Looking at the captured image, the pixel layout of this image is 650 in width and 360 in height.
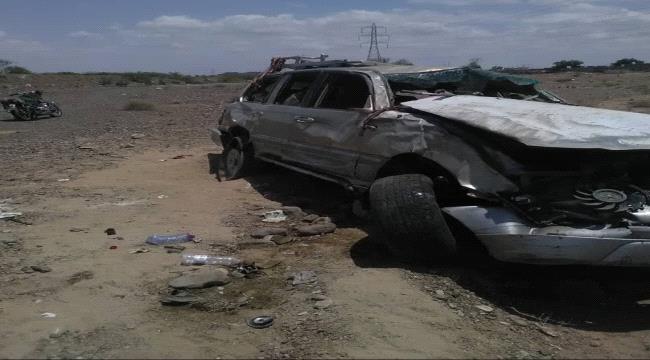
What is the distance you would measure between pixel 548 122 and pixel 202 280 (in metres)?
2.88

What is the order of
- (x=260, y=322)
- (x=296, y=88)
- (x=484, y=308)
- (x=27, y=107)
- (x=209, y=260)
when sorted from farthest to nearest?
(x=27, y=107) < (x=296, y=88) < (x=209, y=260) < (x=484, y=308) < (x=260, y=322)

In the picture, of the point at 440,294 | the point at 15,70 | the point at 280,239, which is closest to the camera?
the point at 440,294

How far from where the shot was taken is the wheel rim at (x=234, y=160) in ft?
28.6

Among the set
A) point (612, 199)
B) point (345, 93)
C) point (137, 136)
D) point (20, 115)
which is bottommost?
point (137, 136)

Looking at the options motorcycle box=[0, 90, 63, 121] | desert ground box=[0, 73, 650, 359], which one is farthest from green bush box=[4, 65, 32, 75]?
desert ground box=[0, 73, 650, 359]

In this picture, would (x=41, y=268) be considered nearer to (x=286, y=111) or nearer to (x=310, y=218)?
(x=310, y=218)

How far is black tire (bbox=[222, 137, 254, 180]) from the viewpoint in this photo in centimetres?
865

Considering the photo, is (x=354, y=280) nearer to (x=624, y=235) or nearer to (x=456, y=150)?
(x=456, y=150)

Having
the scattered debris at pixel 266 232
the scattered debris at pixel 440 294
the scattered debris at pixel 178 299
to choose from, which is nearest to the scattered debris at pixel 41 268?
the scattered debris at pixel 178 299

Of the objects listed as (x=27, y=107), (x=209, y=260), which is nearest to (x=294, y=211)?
(x=209, y=260)

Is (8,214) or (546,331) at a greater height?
(8,214)

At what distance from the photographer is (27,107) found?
19719mm

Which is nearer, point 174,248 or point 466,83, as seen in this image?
point 174,248

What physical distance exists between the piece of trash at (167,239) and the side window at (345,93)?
83.4 inches
